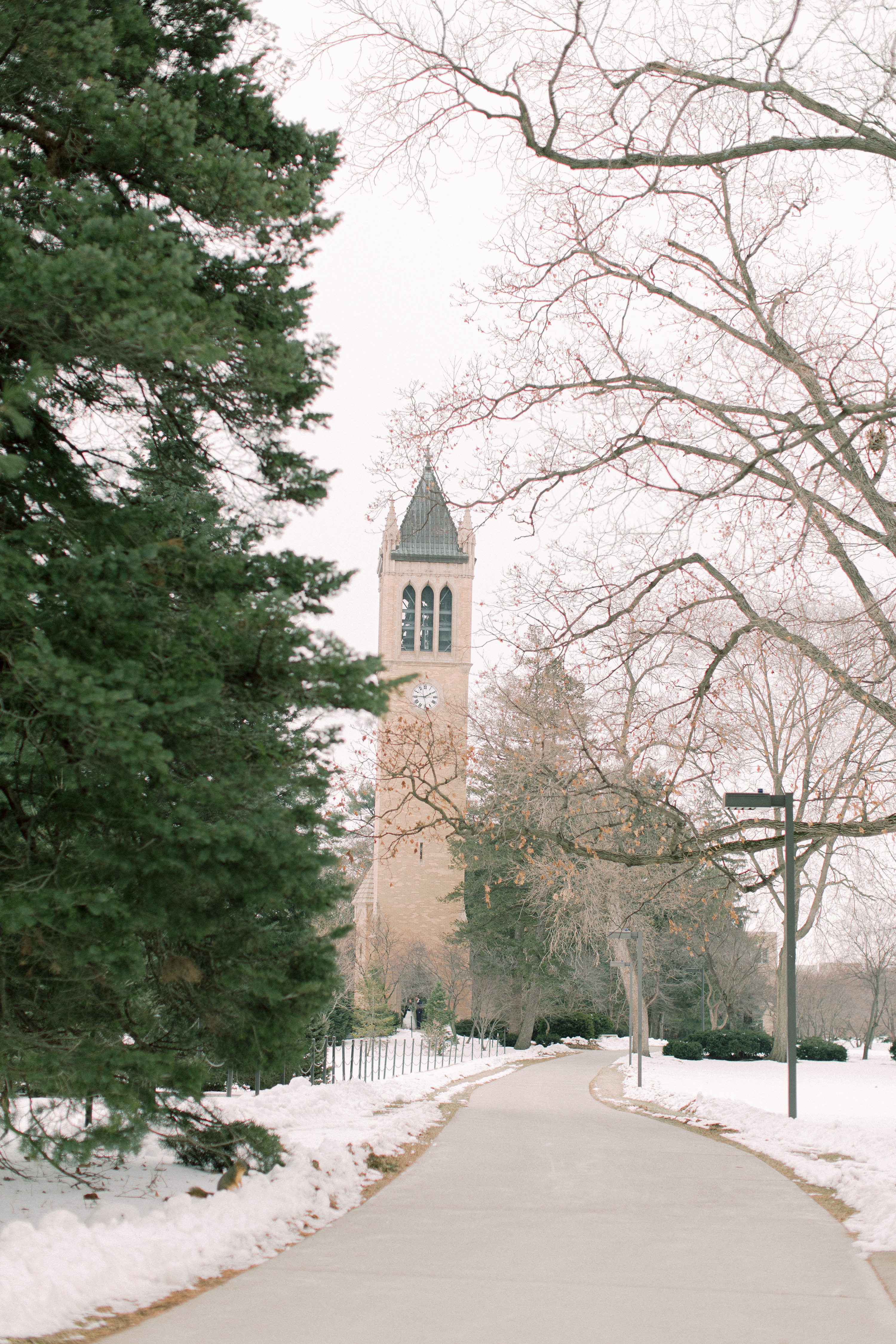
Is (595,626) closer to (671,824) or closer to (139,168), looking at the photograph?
(671,824)

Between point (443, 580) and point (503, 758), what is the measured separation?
1977 inches

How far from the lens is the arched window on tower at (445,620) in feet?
212

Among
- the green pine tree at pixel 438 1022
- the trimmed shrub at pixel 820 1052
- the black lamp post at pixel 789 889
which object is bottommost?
the trimmed shrub at pixel 820 1052

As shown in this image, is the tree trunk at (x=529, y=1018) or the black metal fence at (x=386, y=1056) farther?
the tree trunk at (x=529, y=1018)

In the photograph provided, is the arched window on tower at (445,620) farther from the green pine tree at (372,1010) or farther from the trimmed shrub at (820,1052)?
the trimmed shrub at (820,1052)

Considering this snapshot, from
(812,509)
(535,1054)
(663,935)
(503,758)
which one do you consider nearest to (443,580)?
(663,935)

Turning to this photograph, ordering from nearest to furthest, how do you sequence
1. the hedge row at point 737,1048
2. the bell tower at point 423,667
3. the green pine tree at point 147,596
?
the green pine tree at point 147,596 → the hedge row at point 737,1048 → the bell tower at point 423,667

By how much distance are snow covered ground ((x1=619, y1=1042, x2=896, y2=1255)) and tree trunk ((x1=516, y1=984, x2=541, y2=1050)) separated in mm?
11688

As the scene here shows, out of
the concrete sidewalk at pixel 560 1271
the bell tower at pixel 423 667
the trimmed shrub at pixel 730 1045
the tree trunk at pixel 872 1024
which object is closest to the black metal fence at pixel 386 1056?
the trimmed shrub at pixel 730 1045

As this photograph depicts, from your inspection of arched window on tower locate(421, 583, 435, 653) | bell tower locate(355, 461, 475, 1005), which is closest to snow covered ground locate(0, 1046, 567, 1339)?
bell tower locate(355, 461, 475, 1005)

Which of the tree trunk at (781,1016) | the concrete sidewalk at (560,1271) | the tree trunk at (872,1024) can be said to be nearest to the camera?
the concrete sidewalk at (560,1271)

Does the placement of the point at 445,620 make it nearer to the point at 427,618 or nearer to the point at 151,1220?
the point at 427,618

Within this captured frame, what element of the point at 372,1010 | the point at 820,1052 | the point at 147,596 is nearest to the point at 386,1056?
the point at 372,1010

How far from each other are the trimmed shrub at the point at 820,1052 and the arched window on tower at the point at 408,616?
32.8 m
